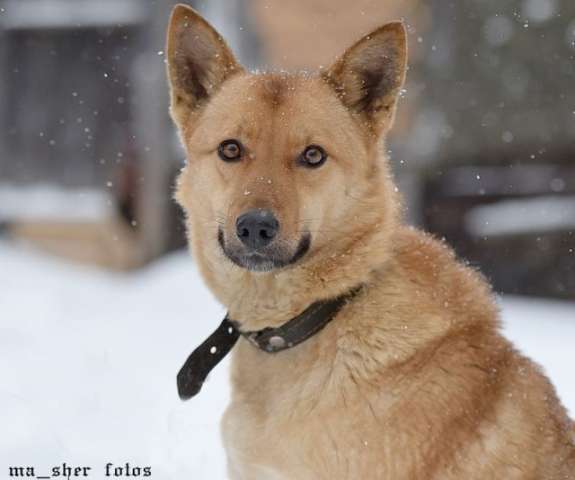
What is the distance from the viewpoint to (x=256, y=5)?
34.1 feet

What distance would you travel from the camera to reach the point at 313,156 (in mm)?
3357

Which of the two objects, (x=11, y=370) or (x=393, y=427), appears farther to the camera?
(x=11, y=370)

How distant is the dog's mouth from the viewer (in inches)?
123

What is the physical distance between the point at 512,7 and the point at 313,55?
2.30 meters

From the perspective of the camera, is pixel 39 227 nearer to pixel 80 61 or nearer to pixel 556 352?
pixel 80 61

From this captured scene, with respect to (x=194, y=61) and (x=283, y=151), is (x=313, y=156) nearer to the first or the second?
(x=283, y=151)

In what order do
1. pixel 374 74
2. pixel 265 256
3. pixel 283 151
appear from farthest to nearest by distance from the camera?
1. pixel 374 74
2. pixel 283 151
3. pixel 265 256

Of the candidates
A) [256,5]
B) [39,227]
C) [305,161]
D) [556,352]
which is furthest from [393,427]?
[39,227]

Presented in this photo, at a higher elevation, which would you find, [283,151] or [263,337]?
[283,151]

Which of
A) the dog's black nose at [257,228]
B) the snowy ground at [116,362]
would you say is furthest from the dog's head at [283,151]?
the snowy ground at [116,362]

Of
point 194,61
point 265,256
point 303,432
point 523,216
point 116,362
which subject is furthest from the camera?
point 523,216

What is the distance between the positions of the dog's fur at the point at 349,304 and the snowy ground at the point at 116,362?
5.02 ft

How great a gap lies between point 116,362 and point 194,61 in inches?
142

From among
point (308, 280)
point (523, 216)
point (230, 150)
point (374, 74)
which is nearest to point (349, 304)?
point (308, 280)
